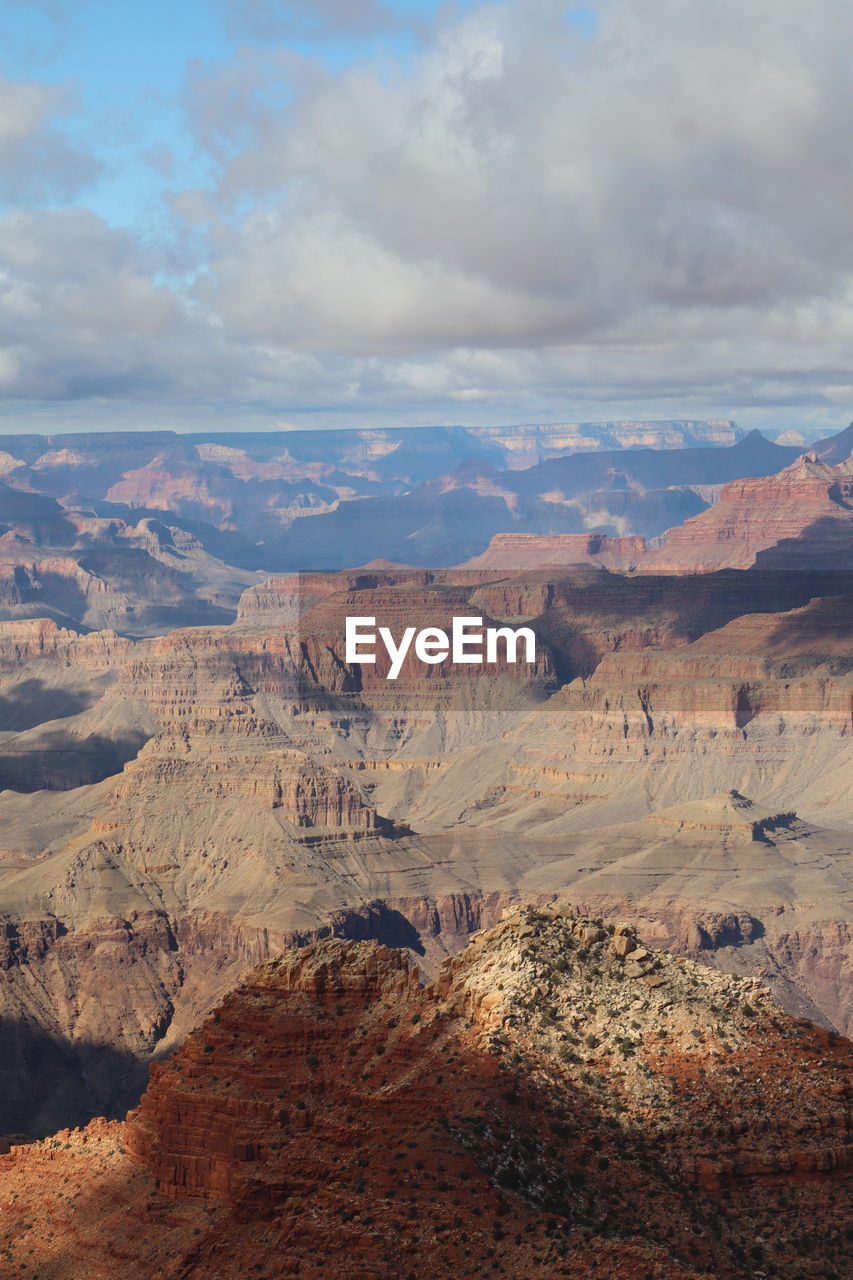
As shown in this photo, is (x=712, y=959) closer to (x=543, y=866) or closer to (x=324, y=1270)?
(x=543, y=866)

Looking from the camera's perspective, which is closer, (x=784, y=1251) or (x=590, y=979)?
(x=784, y=1251)

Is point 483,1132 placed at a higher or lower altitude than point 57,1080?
higher

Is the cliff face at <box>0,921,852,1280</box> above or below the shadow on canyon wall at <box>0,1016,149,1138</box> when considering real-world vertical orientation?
above

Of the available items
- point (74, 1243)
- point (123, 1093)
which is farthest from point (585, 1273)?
point (123, 1093)

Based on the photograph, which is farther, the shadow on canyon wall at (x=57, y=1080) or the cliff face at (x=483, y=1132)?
the shadow on canyon wall at (x=57, y=1080)

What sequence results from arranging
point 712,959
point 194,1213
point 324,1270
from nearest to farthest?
point 324,1270
point 194,1213
point 712,959

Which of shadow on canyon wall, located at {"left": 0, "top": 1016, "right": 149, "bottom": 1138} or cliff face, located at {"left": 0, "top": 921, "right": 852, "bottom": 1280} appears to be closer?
cliff face, located at {"left": 0, "top": 921, "right": 852, "bottom": 1280}

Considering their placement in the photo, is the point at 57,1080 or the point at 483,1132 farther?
the point at 57,1080

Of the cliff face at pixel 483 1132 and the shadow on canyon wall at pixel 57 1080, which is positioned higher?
the cliff face at pixel 483 1132
